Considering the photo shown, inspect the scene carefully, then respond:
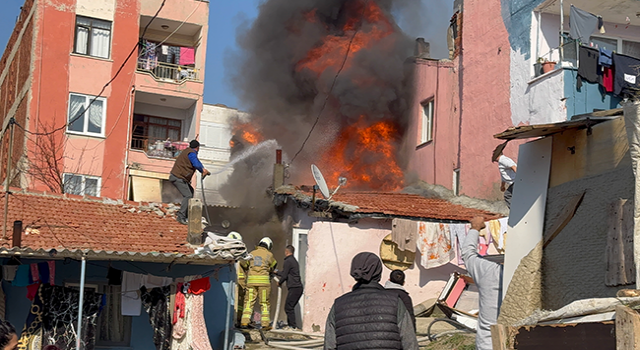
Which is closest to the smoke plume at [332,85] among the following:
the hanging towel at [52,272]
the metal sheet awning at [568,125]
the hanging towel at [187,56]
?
the hanging towel at [187,56]

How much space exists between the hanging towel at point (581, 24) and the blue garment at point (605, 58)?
0.50 metres

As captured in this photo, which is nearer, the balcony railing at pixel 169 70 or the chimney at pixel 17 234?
the chimney at pixel 17 234

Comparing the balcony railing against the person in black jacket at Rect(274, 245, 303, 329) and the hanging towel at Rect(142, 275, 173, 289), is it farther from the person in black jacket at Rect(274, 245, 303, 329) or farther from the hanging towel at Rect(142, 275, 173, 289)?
the hanging towel at Rect(142, 275, 173, 289)

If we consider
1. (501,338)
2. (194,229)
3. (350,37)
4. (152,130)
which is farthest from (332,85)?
(501,338)

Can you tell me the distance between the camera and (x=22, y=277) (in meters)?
12.9

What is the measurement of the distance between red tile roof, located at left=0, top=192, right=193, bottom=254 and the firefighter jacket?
6.04ft

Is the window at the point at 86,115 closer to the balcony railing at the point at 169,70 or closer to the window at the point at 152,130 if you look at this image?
the window at the point at 152,130

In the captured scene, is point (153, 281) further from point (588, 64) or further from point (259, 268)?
point (588, 64)

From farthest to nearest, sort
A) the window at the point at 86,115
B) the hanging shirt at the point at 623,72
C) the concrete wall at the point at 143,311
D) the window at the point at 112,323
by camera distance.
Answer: the window at the point at 86,115 → the hanging shirt at the point at 623,72 → the window at the point at 112,323 → the concrete wall at the point at 143,311

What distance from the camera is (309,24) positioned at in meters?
24.9

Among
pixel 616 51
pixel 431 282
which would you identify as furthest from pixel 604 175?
pixel 616 51

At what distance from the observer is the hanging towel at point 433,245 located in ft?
55.6

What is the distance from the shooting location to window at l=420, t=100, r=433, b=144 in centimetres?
2364

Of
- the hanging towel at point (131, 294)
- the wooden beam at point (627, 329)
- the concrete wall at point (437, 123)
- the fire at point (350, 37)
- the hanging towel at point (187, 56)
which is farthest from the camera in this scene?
the hanging towel at point (187, 56)
